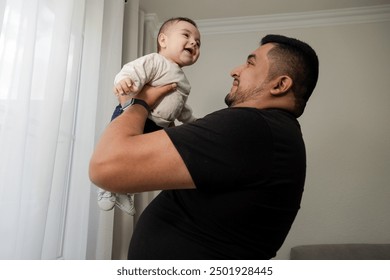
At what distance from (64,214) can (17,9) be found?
3.13 feet

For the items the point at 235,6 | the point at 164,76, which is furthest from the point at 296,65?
the point at 235,6

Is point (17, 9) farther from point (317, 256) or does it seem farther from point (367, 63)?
point (367, 63)

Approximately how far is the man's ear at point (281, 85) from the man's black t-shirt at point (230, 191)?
14 cm

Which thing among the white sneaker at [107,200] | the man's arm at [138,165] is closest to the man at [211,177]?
the man's arm at [138,165]

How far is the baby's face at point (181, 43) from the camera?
1.36 m

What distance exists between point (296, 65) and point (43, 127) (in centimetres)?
101

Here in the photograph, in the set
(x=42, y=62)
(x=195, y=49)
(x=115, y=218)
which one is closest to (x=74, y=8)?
(x=42, y=62)

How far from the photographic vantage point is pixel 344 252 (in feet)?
6.86

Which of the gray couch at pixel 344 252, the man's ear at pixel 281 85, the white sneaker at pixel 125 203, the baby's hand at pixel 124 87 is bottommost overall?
the gray couch at pixel 344 252

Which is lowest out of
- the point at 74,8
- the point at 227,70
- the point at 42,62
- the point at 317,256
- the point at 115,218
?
the point at 317,256

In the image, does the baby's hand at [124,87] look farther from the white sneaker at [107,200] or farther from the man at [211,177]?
the white sneaker at [107,200]

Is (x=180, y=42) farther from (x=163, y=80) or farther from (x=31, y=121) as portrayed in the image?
(x=31, y=121)

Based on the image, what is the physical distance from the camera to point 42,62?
1.25 metres

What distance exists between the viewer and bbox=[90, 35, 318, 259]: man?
78 centimetres
